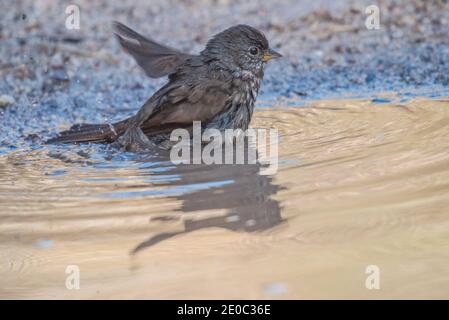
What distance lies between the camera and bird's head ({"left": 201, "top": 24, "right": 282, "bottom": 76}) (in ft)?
21.2

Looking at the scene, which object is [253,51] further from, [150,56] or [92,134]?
[92,134]

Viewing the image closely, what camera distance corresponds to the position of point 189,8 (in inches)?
391

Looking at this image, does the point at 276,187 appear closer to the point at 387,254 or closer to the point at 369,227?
the point at 369,227

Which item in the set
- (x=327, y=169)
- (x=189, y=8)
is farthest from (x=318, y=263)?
(x=189, y=8)

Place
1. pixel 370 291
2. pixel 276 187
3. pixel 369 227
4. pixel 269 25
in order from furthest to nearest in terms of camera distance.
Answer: pixel 269 25 → pixel 276 187 → pixel 369 227 → pixel 370 291

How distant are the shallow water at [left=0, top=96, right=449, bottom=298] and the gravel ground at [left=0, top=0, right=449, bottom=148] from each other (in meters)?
1.43

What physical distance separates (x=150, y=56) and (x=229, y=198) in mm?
2376

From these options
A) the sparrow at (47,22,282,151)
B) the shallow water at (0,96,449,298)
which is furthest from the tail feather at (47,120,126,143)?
the shallow water at (0,96,449,298)

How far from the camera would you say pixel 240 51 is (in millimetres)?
6488

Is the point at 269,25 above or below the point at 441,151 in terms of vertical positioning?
above

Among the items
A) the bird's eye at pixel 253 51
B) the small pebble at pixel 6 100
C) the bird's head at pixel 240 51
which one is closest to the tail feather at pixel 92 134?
the bird's head at pixel 240 51

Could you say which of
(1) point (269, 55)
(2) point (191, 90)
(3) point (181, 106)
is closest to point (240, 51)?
(1) point (269, 55)

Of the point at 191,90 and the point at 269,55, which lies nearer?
the point at 191,90

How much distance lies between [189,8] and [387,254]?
6718 millimetres
